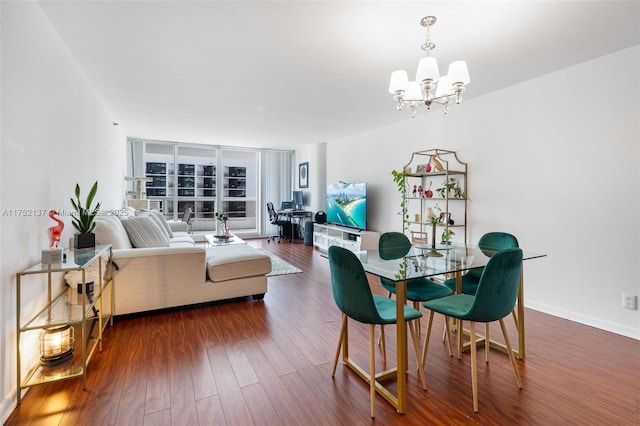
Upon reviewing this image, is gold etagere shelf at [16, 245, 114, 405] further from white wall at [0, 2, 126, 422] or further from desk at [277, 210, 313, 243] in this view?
desk at [277, 210, 313, 243]

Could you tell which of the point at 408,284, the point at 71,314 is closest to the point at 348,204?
the point at 408,284

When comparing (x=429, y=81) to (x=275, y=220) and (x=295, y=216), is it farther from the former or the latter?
(x=275, y=220)

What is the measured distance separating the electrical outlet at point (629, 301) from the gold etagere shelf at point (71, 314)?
4022 mm

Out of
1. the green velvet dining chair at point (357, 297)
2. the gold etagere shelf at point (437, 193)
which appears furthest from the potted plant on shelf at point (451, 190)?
the green velvet dining chair at point (357, 297)

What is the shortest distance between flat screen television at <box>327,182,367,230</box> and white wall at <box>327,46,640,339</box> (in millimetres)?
1946

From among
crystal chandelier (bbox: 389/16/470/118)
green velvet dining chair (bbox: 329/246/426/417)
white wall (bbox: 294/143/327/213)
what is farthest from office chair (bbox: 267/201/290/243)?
green velvet dining chair (bbox: 329/246/426/417)

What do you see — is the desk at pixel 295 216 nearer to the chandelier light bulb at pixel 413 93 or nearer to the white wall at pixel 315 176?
the white wall at pixel 315 176

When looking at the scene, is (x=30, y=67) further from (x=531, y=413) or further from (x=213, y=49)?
(x=531, y=413)

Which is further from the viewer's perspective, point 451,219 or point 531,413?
point 451,219

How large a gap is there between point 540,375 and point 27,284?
10.8 feet

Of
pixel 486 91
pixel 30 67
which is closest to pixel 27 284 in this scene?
pixel 30 67

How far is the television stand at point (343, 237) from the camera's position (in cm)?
528

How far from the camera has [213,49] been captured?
254 cm

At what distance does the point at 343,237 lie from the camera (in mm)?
5828
